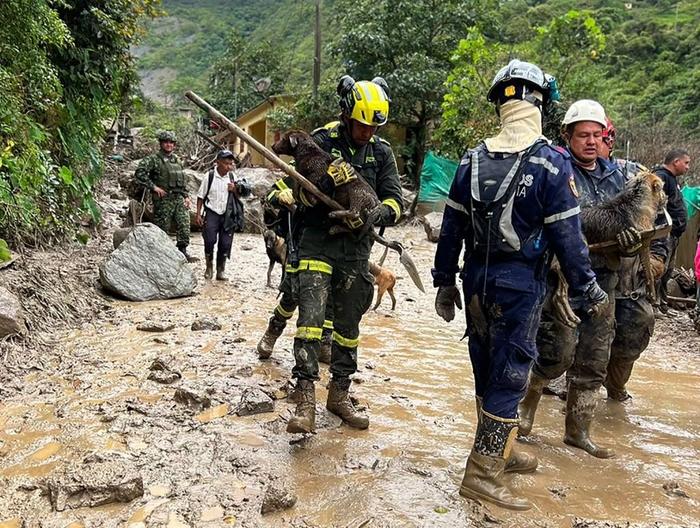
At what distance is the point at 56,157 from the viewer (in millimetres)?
7586

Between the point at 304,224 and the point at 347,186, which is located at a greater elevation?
the point at 347,186

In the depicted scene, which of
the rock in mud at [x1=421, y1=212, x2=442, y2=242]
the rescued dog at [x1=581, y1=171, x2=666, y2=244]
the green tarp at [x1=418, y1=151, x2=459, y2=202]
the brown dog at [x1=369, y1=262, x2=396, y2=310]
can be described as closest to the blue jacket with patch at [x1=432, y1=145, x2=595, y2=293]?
the rescued dog at [x1=581, y1=171, x2=666, y2=244]

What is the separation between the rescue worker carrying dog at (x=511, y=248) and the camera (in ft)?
9.30

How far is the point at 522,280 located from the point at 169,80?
72.4 metres

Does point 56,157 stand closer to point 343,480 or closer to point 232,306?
point 232,306

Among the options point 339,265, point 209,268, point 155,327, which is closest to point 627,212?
point 339,265

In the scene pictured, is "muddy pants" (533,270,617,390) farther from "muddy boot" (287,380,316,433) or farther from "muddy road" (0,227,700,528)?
"muddy boot" (287,380,316,433)

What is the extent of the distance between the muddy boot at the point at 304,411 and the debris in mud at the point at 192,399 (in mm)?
788

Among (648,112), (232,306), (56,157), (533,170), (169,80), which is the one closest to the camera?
(533,170)

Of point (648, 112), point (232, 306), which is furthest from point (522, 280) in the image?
point (648, 112)

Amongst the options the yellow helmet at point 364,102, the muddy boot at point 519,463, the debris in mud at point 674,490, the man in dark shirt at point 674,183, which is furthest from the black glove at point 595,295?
the man in dark shirt at point 674,183

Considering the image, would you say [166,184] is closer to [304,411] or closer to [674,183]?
[304,411]

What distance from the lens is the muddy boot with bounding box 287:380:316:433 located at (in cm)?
330

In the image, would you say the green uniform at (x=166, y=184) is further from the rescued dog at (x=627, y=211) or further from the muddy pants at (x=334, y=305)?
the rescued dog at (x=627, y=211)
